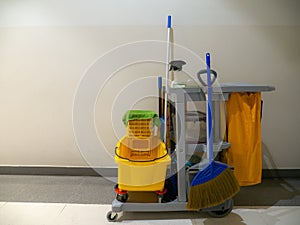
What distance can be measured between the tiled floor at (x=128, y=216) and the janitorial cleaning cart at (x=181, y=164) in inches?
2.4

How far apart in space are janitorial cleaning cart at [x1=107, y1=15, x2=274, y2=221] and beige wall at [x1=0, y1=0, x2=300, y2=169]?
674 mm

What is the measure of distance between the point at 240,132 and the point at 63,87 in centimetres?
149

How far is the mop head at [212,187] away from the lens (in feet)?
4.69

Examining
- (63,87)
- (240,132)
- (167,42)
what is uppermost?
(167,42)

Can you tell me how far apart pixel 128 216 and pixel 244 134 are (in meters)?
0.88

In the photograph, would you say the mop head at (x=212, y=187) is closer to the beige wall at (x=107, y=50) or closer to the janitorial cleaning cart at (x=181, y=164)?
the janitorial cleaning cart at (x=181, y=164)

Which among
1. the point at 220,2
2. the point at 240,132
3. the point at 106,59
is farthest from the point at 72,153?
the point at 220,2

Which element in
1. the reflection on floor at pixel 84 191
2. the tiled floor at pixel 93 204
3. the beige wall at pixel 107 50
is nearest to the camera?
the tiled floor at pixel 93 204

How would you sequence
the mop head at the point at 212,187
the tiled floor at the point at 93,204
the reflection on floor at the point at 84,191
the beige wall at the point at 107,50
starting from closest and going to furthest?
the mop head at the point at 212,187, the tiled floor at the point at 93,204, the reflection on floor at the point at 84,191, the beige wall at the point at 107,50

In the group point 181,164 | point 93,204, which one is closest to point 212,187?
point 181,164

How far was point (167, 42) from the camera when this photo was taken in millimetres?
2166

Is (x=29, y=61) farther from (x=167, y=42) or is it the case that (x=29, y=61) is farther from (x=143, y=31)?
(x=167, y=42)

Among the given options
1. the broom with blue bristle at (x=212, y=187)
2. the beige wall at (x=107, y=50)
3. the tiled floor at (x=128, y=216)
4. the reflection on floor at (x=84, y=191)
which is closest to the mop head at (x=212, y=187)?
the broom with blue bristle at (x=212, y=187)

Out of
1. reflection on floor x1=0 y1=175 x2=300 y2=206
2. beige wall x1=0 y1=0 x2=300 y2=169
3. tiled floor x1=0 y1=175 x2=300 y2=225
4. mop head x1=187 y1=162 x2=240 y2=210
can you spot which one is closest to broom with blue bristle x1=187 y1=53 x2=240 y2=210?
mop head x1=187 y1=162 x2=240 y2=210
